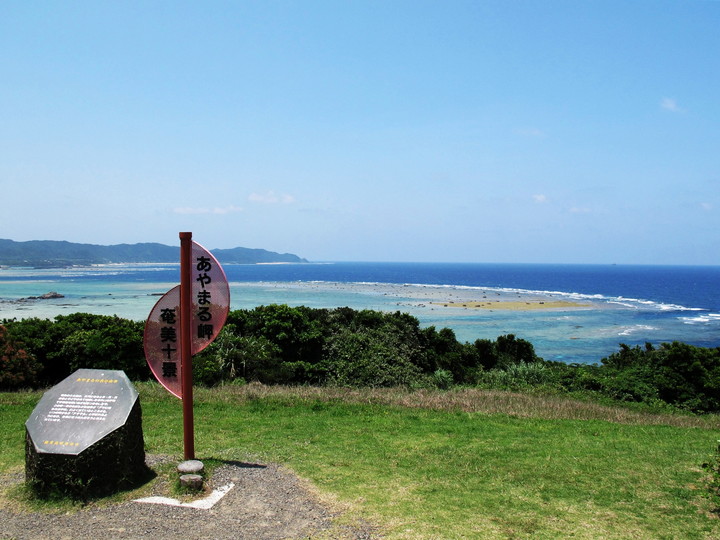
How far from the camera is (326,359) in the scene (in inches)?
799

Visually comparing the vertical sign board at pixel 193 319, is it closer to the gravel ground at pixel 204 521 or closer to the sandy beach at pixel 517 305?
the gravel ground at pixel 204 521

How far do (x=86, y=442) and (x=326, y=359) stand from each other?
45.9ft

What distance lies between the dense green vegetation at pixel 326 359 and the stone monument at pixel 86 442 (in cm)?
838

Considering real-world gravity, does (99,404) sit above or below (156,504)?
above

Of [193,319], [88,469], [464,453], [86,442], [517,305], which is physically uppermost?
[193,319]

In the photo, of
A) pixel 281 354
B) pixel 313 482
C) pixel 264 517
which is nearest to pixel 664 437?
pixel 313 482

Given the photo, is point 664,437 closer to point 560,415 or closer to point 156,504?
point 560,415

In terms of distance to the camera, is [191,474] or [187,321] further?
[187,321]

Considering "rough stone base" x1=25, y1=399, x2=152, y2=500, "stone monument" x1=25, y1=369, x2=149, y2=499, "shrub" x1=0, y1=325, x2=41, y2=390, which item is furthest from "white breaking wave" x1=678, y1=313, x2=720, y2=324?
"rough stone base" x1=25, y1=399, x2=152, y2=500

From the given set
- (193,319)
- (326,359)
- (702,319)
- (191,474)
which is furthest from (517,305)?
(191,474)

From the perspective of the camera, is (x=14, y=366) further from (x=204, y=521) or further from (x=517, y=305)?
(x=517, y=305)

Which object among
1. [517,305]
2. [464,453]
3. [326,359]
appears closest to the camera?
[464,453]

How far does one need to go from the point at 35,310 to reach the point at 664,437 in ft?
179

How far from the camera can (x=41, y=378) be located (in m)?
15.9
